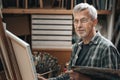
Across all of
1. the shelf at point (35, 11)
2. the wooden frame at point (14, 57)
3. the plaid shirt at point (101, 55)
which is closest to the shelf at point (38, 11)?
the shelf at point (35, 11)

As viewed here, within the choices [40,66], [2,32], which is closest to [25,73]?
[2,32]

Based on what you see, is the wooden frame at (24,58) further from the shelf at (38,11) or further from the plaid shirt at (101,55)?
the shelf at (38,11)

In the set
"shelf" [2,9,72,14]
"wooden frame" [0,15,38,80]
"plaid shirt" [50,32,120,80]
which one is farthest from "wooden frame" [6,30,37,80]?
"shelf" [2,9,72,14]

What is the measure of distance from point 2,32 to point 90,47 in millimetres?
814

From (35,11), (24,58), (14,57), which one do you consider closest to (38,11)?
(35,11)

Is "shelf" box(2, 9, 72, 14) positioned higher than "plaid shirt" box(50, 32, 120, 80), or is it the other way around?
"shelf" box(2, 9, 72, 14)

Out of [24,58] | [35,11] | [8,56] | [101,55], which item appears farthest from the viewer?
[35,11]

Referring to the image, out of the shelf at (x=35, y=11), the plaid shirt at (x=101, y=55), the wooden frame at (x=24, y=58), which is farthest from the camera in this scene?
the shelf at (x=35, y=11)

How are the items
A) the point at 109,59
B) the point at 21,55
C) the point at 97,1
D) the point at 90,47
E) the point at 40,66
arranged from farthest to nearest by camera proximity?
the point at 97,1, the point at 40,66, the point at 90,47, the point at 109,59, the point at 21,55

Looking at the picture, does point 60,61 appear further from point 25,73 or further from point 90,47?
point 25,73

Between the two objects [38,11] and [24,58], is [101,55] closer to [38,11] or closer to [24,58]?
[24,58]

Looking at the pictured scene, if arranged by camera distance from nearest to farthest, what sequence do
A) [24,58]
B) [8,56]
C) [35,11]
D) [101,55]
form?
[24,58]
[8,56]
[101,55]
[35,11]

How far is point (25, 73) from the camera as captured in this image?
1198 mm

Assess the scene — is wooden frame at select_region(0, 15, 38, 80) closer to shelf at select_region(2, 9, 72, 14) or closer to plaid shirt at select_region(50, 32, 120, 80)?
plaid shirt at select_region(50, 32, 120, 80)
